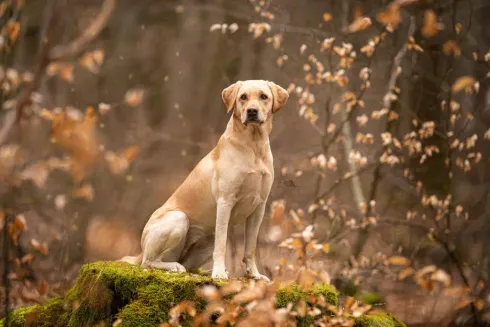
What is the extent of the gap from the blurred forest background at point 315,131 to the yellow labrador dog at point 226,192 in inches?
85.6

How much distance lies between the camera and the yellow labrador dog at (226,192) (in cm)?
308

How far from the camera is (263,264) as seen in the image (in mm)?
5496

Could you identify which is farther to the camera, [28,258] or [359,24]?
[28,258]

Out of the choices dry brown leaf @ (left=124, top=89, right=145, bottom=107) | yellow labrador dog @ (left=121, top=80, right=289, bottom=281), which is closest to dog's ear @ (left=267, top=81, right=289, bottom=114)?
yellow labrador dog @ (left=121, top=80, right=289, bottom=281)

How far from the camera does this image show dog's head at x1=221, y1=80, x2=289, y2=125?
117 inches

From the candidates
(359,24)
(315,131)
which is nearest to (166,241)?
(359,24)

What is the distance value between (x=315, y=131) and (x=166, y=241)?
2.90 m

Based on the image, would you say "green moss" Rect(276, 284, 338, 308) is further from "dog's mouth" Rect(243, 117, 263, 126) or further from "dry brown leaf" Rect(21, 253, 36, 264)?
"dry brown leaf" Rect(21, 253, 36, 264)

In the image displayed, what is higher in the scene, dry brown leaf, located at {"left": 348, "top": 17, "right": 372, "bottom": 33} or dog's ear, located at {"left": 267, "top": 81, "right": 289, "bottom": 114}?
dry brown leaf, located at {"left": 348, "top": 17, "right": 372, "bottom": 33}

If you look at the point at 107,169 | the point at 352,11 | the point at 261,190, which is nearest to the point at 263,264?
the point at 107,169

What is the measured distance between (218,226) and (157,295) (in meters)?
0.53

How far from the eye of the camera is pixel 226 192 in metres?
3.10

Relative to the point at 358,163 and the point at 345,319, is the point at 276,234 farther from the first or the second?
the point at 345,319

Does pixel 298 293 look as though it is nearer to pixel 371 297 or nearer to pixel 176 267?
pixel 176 267
